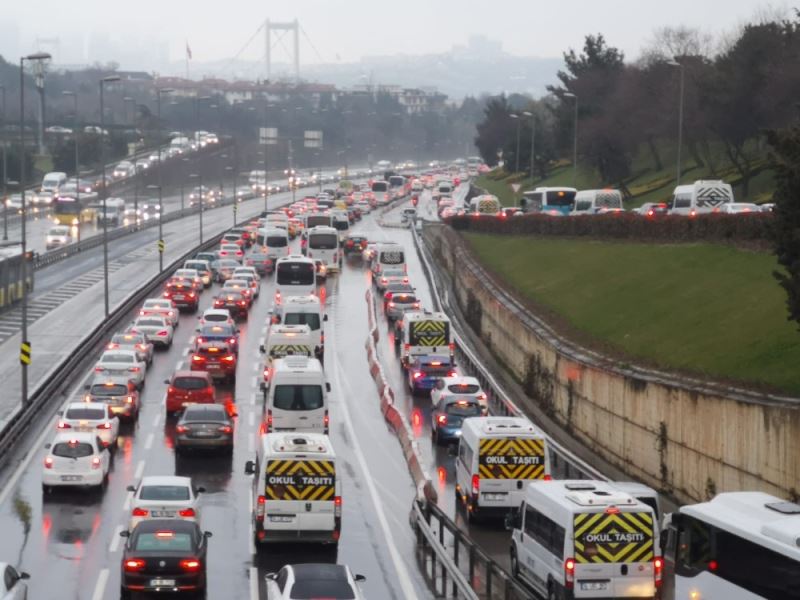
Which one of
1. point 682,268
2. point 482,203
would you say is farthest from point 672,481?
point 482,203

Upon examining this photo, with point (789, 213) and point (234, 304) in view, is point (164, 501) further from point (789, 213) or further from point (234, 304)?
point (234, 304)

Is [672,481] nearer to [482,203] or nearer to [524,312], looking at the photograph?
[524,312]

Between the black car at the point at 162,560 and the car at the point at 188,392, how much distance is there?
2075 centimetres

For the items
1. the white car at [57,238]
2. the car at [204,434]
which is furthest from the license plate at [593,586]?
the white car at [57,238]

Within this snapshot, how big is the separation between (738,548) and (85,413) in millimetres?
25160

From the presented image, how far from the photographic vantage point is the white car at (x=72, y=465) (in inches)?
1444

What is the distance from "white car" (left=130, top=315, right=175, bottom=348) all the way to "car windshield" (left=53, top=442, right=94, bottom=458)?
24533 mm

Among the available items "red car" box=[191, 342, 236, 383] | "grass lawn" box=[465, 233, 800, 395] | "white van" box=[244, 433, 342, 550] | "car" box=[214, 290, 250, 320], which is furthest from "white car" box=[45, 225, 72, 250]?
"white van" box=[244, 433, 342, 550]

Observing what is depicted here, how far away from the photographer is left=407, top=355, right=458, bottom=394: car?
53.7 meters

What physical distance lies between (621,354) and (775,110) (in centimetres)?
3988

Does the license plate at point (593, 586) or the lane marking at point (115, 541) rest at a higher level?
the license plate at point (593, 586)

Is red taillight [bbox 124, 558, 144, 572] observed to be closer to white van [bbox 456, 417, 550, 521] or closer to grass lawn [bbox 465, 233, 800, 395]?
white van [bbox 456, 417, 550, 521]

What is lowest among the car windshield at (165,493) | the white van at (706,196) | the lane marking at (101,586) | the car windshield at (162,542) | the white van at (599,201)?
the lane marking at (101,586)

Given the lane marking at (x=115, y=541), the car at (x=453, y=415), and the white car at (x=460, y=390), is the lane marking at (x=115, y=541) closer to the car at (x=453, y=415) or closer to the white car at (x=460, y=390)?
the car at (x=453, y=415)
